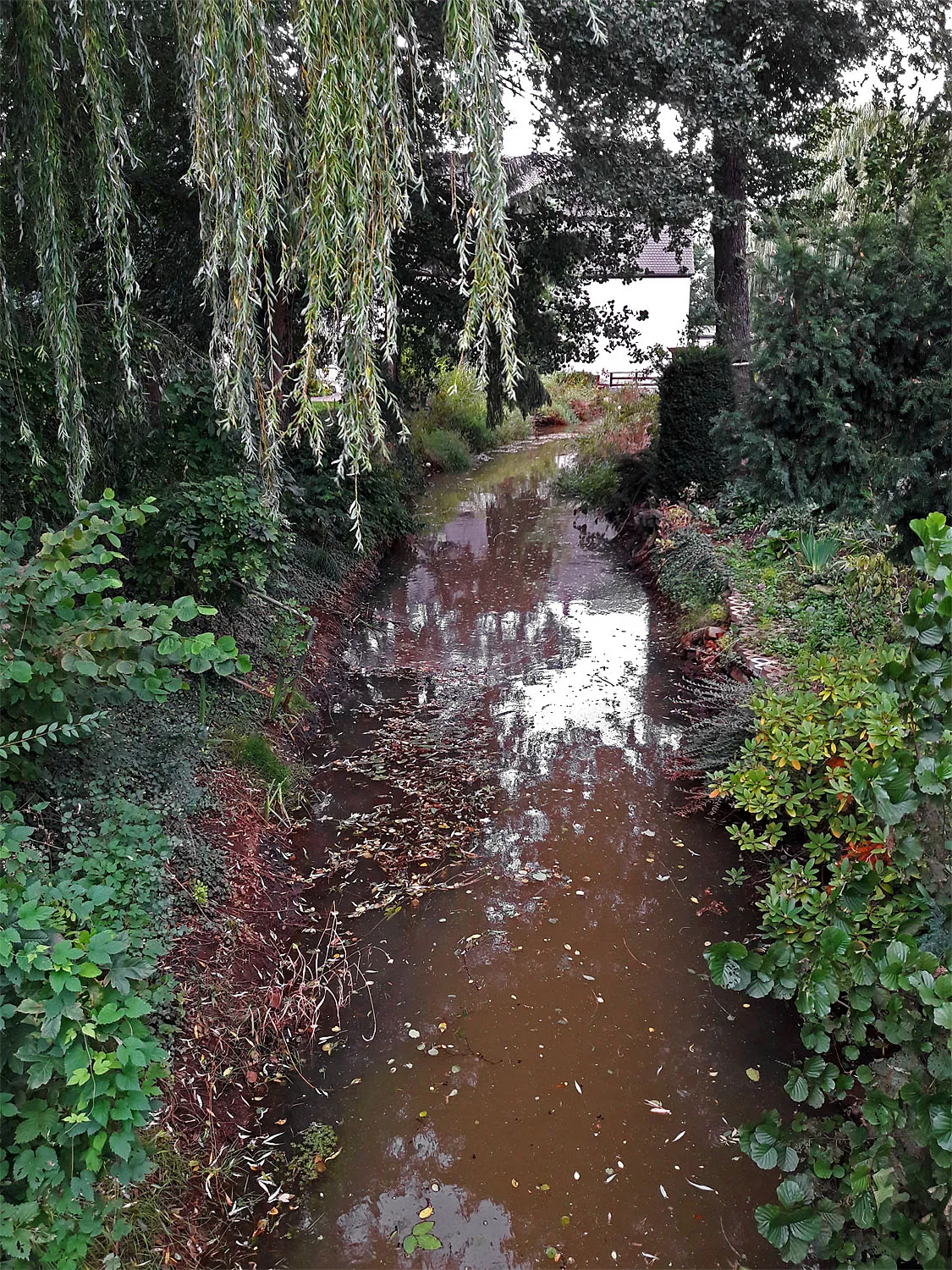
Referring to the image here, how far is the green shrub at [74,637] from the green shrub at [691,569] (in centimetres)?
537

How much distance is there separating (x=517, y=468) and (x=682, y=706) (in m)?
11.1

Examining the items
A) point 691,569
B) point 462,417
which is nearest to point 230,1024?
point 691,569

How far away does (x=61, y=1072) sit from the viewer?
7.10 ft

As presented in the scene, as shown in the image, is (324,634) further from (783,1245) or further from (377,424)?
(783,1245)

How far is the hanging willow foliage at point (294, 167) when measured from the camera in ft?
9.71

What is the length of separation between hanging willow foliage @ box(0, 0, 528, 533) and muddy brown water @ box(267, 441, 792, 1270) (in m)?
2.23

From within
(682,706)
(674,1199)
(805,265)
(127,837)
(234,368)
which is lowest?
(674,1199)

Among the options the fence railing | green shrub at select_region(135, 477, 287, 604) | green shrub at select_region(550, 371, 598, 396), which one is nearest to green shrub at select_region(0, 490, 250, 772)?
green shrub at select_region(135, 477, 287, 604)

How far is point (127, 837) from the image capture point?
3115 millimetres

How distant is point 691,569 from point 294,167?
209 inches

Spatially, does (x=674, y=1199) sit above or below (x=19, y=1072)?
below

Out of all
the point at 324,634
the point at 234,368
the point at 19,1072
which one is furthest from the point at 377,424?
the point at 324,634

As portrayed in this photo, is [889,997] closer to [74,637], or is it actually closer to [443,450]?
[74,637]

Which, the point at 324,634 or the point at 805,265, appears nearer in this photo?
the point at 805,265
